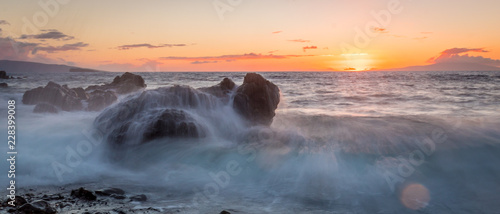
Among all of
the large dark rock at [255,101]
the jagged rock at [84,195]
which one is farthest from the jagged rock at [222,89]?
the jagged rock at [84,195]

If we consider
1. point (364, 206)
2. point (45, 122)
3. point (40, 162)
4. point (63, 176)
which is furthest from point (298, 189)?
point (45, 122)

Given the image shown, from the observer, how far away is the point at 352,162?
7.80 metres

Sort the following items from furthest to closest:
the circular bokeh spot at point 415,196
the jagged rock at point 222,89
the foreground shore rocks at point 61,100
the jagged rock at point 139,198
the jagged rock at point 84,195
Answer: the foreground shore rocks at point 61,100 → the jagged rock at point 222,89 → the circular bokeh spot at point 415,196 → the jagged rock at point 139,198 → the jagged rock at point 84,195

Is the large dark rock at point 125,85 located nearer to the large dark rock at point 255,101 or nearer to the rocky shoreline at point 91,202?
the large dark rock at point 255,101

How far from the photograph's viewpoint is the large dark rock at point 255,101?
10.9 m

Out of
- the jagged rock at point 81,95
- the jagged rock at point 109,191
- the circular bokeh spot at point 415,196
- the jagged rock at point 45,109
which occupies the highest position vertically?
the jagged rock at point 81,95

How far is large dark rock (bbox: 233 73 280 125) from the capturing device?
1089 centimetres

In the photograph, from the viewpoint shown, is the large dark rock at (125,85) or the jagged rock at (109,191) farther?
the large dark rock at (125,85)

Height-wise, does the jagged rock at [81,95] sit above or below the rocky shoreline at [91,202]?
above

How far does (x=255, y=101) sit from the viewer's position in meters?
11.1

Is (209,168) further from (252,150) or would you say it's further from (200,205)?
(200,205)

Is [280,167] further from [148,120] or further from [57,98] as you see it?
[57,98]

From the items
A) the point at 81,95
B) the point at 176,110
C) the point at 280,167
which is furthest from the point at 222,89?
the point at 81,95

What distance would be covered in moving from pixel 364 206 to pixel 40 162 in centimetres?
743
